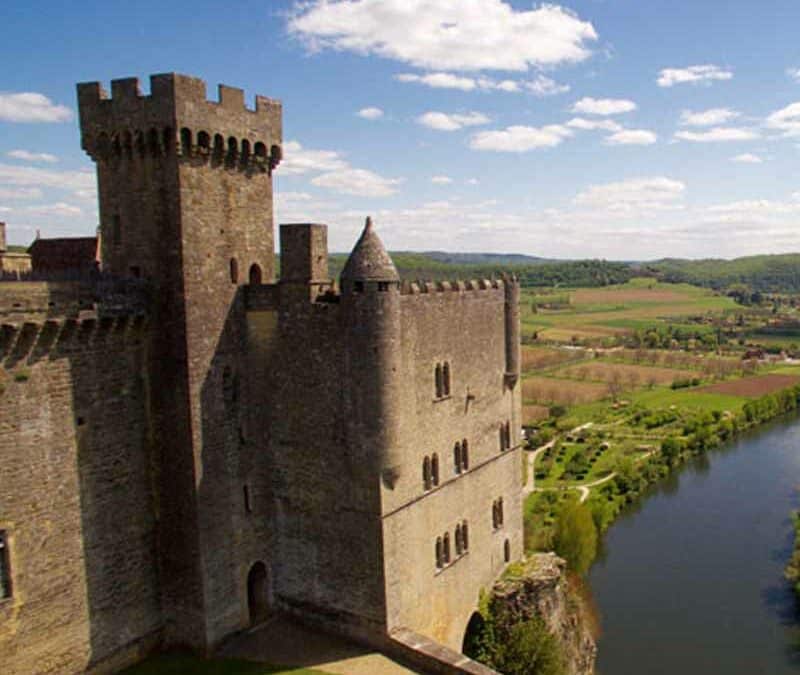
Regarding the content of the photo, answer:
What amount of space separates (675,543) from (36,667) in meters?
32.6

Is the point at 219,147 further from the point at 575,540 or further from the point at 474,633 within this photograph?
the point at 575,540

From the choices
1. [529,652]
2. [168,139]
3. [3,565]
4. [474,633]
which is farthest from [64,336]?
[529,652]

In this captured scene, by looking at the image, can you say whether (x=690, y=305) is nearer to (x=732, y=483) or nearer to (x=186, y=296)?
(x=732, y=483)

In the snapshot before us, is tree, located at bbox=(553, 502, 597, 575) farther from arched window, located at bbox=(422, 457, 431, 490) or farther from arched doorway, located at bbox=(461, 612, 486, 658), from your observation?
arched window, located at bbox=(422, 457, 431, 490)

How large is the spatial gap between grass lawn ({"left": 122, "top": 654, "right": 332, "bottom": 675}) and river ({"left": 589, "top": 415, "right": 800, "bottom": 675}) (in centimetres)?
1635

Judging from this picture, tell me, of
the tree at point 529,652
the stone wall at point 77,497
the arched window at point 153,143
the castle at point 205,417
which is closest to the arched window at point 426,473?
the castle at point 205,417

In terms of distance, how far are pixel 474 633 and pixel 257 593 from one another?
559cm

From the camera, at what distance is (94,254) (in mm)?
16766

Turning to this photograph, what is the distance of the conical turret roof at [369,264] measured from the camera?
548 inches

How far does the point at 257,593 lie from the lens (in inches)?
615

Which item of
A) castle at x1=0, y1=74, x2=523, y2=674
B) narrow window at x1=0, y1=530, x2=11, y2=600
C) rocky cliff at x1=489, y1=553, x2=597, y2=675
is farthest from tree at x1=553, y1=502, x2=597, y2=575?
narrow window at x1=0, y1=530, x2=11, y2=600

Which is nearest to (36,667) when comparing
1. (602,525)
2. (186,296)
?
(186,296)

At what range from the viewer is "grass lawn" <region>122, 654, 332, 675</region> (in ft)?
44.7

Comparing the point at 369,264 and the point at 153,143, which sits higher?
the point at 153,143
